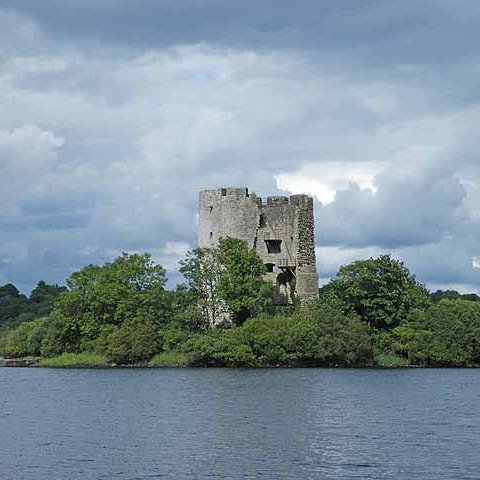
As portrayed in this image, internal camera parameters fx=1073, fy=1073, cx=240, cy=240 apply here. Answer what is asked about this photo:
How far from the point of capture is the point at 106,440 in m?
34.3

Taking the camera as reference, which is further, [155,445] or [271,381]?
[271,381]

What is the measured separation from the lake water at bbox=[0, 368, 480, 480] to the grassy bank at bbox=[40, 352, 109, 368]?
12657 mm

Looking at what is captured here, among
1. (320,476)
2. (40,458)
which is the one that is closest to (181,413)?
(40,458)

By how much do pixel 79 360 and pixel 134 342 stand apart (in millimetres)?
6039

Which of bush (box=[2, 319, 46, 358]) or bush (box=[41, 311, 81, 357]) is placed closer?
bush (box=[41, 311, 81, 357])

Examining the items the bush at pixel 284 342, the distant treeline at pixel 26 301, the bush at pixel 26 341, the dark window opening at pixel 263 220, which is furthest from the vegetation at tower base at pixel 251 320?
the distant treeline at pixel 26 301

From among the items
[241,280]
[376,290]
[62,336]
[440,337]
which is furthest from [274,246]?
[62,336]

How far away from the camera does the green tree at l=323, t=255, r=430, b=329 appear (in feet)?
230

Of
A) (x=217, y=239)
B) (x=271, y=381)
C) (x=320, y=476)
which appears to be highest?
(x=217, y=239)

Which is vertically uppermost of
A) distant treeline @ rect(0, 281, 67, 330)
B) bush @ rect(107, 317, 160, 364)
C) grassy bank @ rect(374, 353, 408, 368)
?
distant treeline @ rect(0, 281, 67, 330)

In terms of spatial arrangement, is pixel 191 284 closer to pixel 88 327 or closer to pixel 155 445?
pixel 88 327

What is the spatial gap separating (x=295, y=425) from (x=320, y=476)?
10.0 m

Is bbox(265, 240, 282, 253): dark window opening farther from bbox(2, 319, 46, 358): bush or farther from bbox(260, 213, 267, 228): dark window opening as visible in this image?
bbox(2, 319, 46, 358): bush

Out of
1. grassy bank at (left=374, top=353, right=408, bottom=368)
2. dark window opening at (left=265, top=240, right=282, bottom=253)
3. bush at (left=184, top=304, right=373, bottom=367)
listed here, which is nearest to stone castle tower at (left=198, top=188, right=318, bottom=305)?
dark window opening at (left=265, top=240, right=282, bottom=253)
